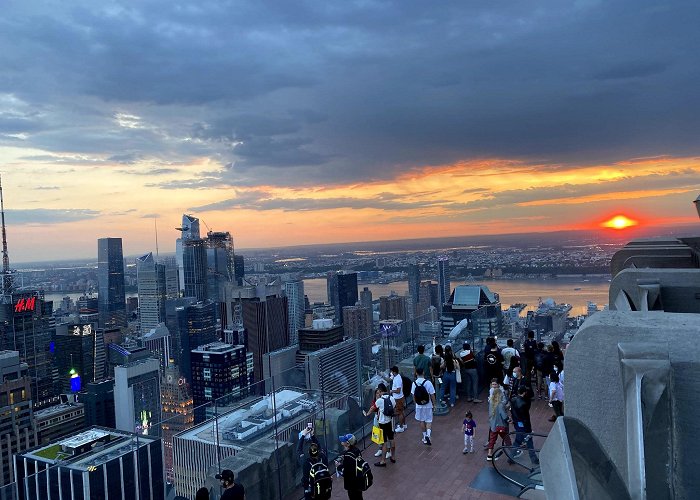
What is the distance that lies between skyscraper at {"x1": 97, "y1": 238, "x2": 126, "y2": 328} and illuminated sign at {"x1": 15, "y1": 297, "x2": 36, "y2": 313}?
29.4 metres

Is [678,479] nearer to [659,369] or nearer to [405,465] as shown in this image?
[659,369]

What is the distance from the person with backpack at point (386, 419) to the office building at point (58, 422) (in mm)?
79671

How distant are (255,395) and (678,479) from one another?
5.47 metres

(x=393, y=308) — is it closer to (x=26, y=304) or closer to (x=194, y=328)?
(x=194, y=328)

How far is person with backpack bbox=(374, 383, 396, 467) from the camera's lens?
7328 millimetres

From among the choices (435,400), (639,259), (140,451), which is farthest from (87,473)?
(639,259)

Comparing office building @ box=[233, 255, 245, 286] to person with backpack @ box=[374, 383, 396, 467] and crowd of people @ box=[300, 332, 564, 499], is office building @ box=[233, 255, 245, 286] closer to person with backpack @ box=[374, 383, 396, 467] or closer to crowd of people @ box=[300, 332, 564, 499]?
crowd of people @ box=[300, 332, 564, 499]

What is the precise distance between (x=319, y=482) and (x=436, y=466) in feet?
7.97

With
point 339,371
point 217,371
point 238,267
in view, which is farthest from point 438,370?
point 238,267

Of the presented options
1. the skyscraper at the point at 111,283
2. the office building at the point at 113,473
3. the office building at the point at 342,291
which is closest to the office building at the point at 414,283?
the office building at the point at 342,291

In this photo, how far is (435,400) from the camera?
9.80m

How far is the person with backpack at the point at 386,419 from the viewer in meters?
7.33

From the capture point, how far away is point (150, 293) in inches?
6742

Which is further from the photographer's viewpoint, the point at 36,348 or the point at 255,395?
the point at 36,348
